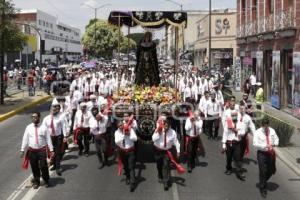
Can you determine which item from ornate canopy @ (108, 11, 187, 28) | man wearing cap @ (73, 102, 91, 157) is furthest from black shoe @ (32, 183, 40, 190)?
ornate canopy @ (108, 11, 187, 28)

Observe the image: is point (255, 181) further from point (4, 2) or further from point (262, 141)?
point (4, 2)

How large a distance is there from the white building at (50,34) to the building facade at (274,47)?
31.9 m

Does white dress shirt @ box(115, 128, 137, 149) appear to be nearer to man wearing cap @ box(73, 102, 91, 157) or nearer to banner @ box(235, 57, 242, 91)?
man wearing cap @ box(73, 102, 91, 157)

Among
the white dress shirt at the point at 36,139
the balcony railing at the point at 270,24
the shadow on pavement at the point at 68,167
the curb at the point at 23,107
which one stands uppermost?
the balcony railing at the point at 270,24

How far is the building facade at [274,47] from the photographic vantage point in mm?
24391

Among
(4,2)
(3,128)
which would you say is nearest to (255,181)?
(3,128)

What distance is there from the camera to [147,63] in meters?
17.4

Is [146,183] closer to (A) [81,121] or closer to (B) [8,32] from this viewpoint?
(A) [81,121]

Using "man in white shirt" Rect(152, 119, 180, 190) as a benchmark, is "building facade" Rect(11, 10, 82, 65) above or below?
above

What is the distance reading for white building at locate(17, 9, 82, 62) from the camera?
8000cm

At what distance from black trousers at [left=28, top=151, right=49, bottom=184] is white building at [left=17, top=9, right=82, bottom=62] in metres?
50.1

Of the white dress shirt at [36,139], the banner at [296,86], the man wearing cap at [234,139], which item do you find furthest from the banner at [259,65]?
the white dress shirt at [36,139]

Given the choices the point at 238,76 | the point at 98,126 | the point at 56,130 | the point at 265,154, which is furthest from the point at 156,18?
the point at 238,76

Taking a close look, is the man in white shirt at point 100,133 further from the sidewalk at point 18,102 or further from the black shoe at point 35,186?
the sidewalk at point 18,102
